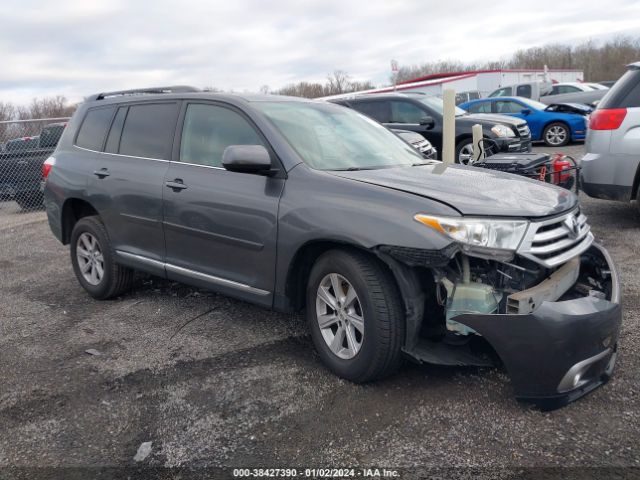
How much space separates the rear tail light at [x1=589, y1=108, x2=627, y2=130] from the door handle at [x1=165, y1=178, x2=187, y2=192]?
15.0 ft

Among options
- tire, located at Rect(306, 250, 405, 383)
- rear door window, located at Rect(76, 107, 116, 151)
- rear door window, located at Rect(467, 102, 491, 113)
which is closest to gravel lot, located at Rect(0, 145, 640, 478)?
tire, located at Rect(306, 250, 405, 383)

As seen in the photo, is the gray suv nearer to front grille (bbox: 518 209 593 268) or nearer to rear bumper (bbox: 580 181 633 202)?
rear bumper (bbox: 580 181 633 202)

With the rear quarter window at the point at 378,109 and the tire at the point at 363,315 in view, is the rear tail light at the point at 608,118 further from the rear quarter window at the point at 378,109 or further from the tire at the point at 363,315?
the rear quarter window at the point at 378,109

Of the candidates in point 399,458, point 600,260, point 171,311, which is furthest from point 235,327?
point 600,260

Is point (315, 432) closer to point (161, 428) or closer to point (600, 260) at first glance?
point (161, 428)

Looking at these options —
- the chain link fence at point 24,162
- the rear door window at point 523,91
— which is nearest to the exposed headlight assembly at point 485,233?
the chain link fence at point 24,162

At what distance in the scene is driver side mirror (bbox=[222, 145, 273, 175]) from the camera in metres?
3.55

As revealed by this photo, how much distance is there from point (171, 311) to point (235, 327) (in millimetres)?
767


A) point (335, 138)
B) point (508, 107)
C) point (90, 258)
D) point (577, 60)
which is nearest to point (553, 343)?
point (335, 138)

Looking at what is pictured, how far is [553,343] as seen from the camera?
8.86 ft

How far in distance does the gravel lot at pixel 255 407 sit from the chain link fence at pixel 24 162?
24.0ft

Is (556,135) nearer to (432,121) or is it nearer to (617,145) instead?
(432,121)

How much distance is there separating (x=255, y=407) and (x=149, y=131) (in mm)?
2551

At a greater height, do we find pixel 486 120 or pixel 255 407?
pixel 486 120
